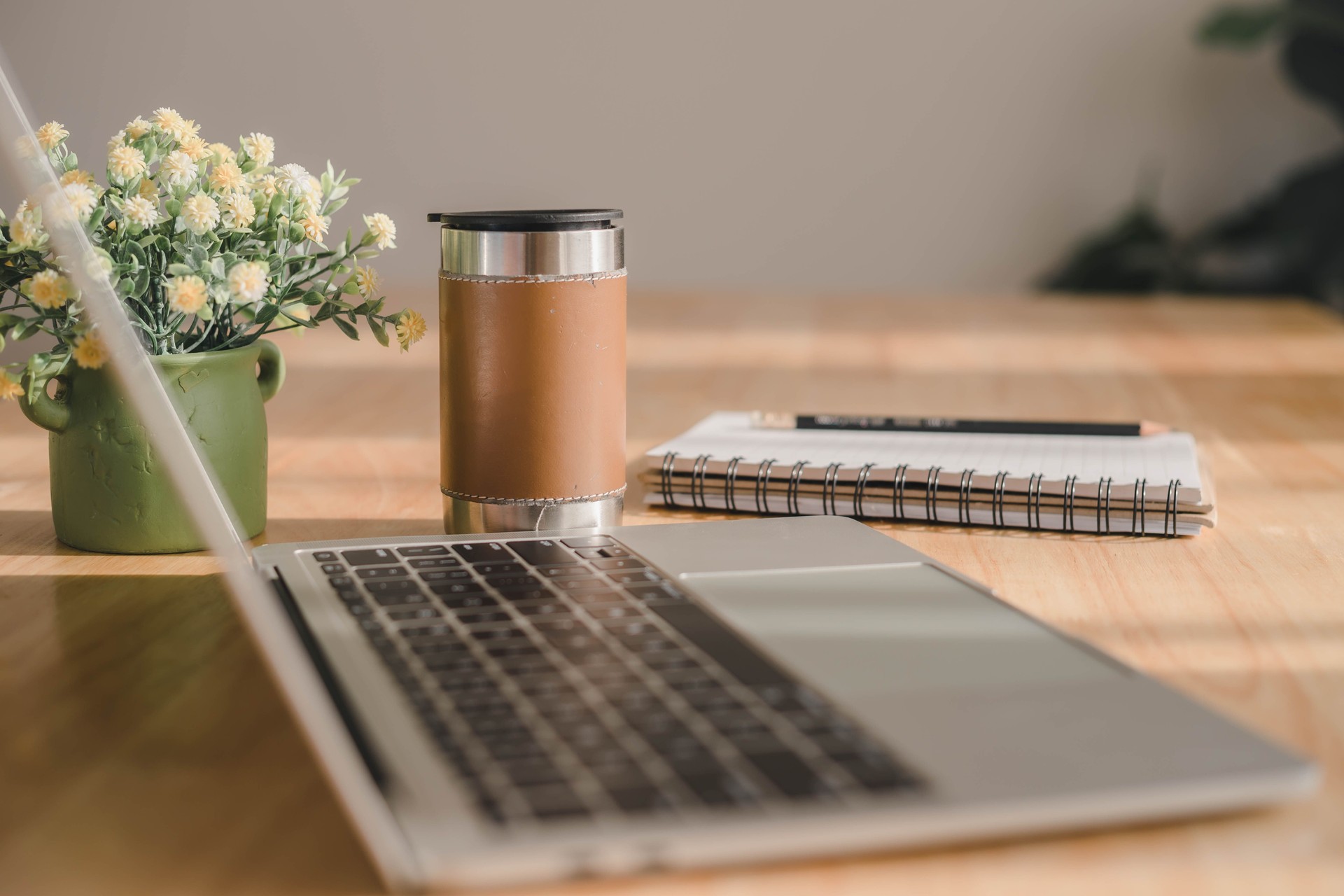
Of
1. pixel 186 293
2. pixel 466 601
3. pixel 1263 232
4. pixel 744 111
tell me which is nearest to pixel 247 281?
pixel 186 293

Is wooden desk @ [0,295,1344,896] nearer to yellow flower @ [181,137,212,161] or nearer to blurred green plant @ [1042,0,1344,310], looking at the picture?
yellow flower @ [181,137,212,161]

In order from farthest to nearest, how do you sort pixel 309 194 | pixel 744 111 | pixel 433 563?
pixel 744 111 → pixel 309 194 → pixel 433 563

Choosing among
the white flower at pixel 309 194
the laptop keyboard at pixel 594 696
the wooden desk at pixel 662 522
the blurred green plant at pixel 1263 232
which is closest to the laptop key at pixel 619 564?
the laptop keyboard at pixel 594 696

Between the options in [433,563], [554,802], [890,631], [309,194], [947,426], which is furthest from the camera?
[947,426]

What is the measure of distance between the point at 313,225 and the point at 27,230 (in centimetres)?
15

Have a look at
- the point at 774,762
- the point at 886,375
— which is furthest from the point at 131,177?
the point at 886,375

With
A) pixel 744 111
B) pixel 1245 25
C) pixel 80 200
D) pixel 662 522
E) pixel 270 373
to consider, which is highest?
pixel 1245 25

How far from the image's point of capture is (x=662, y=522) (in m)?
Result: 0.85

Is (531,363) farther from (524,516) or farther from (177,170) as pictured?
(177,170)

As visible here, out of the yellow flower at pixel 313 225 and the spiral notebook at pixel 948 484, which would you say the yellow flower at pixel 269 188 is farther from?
the spiral notebook at pixel 948 484

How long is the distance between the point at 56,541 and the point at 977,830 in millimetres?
600

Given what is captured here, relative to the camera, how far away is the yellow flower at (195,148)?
725mm

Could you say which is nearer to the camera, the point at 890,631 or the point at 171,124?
the point at 890,631

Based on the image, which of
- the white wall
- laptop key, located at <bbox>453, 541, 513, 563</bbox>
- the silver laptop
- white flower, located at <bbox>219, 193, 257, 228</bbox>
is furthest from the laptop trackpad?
the white wall
